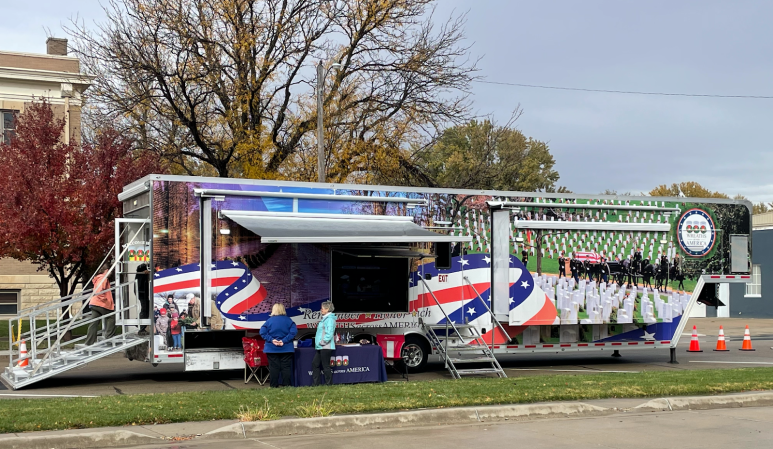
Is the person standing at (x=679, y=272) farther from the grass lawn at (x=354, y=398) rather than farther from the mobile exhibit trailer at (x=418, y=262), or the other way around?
the grass lawn at (x=354, y=398)

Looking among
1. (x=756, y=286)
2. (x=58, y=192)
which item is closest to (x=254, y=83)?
(x=58, y=192)

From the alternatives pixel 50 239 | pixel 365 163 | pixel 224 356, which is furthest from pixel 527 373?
pixel 50 239

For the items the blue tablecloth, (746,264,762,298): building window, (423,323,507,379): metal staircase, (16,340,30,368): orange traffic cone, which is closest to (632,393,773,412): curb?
(423,323,507,379): metal staircase

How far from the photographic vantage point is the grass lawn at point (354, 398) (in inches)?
368

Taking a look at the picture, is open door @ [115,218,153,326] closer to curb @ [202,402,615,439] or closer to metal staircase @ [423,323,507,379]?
metal staircase @ [423,323,507,379]

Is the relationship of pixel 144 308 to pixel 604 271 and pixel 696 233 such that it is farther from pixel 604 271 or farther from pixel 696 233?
pixel 696 233

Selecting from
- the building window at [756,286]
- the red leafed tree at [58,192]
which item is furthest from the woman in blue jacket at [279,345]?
the building window at [756,286]

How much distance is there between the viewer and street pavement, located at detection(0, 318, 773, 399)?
45.5 ft

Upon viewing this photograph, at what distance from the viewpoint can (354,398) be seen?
426 inches

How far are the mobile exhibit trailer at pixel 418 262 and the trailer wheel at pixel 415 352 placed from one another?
27mm

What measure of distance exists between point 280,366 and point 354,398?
9.47 feet

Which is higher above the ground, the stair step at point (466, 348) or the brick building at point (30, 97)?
the brick building at point (30, 97)

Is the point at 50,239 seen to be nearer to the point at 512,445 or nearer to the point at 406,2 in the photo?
the point at 406,2

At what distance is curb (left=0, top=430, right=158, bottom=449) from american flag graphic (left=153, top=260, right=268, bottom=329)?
18.1ft
